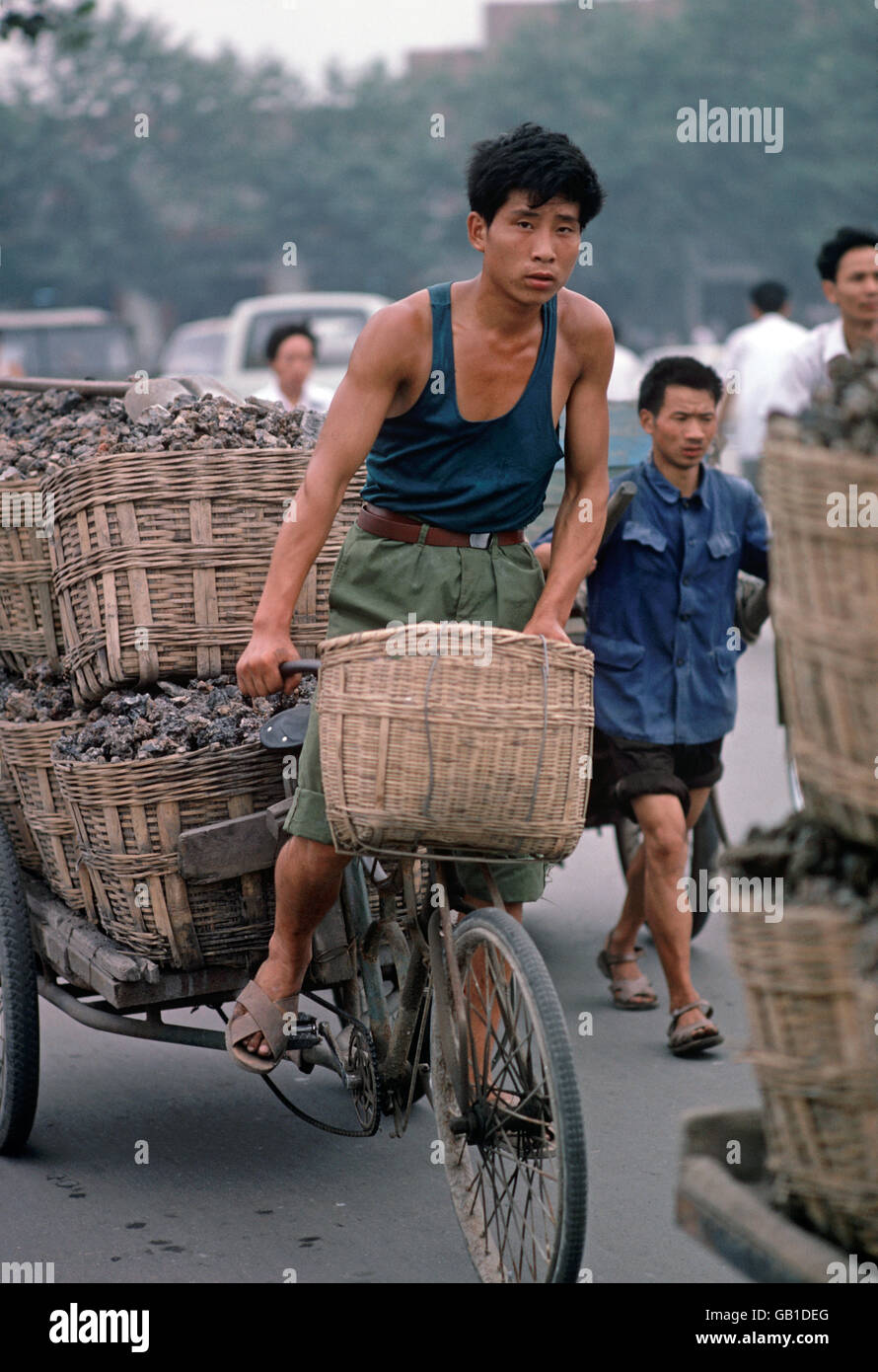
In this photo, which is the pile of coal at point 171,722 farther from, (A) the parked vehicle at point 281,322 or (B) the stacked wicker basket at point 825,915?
(A) the parked vehicle at point 281,322

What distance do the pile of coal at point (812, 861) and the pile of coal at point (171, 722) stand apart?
6.12 ft

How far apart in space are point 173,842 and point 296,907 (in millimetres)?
370

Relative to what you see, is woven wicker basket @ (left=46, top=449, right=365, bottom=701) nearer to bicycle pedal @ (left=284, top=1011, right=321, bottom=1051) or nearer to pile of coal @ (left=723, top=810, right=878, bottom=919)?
bicycle pedal @ (left=284, top=1011, right=321, bottom=1051)

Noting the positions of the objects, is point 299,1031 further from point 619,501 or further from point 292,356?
point 292,356

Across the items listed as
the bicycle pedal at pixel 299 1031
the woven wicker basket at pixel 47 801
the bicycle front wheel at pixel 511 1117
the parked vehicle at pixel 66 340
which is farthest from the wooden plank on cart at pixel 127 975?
the parked vehicle at pixel 66 340

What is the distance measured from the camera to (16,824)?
462 centimetres

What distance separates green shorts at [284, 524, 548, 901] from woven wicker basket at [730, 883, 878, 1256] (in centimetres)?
146

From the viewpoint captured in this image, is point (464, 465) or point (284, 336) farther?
point (284, 336)

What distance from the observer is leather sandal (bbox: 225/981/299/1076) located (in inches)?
151

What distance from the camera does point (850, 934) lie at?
209 centimetres

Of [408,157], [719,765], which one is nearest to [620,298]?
[408,157]

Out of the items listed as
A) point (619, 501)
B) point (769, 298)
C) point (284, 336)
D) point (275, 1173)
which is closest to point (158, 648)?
point (275, 1173)

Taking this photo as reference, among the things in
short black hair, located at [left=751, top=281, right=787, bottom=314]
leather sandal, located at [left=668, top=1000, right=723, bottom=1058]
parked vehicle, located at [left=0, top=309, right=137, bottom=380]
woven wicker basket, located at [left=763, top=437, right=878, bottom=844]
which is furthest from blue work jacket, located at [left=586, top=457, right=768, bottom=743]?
parked vehicle, located at [left=0, top=309, right=137, bottom=380]

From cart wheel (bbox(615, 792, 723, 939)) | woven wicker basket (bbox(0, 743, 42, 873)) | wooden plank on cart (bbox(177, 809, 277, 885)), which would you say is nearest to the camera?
wooden plank on cart (bbox(177, 809, 277, 885))
